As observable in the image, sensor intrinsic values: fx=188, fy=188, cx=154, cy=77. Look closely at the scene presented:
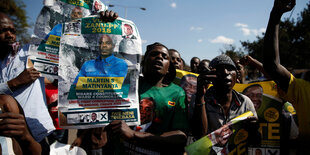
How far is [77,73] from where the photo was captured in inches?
62.4

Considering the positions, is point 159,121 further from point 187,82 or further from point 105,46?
point 187,82

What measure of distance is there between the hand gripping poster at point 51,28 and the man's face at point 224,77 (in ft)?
4.84

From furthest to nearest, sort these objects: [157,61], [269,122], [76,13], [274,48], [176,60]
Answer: [176,60]
[269,122]
[76,13]
[157,61]
[274,48]

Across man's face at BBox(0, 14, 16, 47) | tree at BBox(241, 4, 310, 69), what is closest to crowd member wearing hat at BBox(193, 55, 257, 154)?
man's face at BBox(0, 14, 16, 47)

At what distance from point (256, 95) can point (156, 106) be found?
5.58ft

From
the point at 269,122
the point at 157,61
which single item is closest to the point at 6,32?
the point at 157,61

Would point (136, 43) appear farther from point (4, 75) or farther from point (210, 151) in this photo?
point (4, 75)

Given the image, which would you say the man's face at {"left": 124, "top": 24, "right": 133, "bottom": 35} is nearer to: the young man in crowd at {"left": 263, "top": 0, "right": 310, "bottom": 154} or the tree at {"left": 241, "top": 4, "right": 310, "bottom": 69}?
the young man in crowd at {"left": 263, "top": 0, "right": 310, "bottom": 154}

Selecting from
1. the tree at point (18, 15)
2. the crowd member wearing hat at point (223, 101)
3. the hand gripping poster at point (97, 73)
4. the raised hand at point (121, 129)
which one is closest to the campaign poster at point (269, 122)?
the crowd member wearing hat at point (223, 101)

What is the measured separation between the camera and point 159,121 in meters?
1.72

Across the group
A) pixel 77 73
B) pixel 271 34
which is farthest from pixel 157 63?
pixel 271 34

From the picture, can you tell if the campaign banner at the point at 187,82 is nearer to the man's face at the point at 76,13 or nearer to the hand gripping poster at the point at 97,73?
the hand gripping poster at the point at 97,73

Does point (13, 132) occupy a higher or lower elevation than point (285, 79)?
lower

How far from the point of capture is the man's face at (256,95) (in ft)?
8.44
